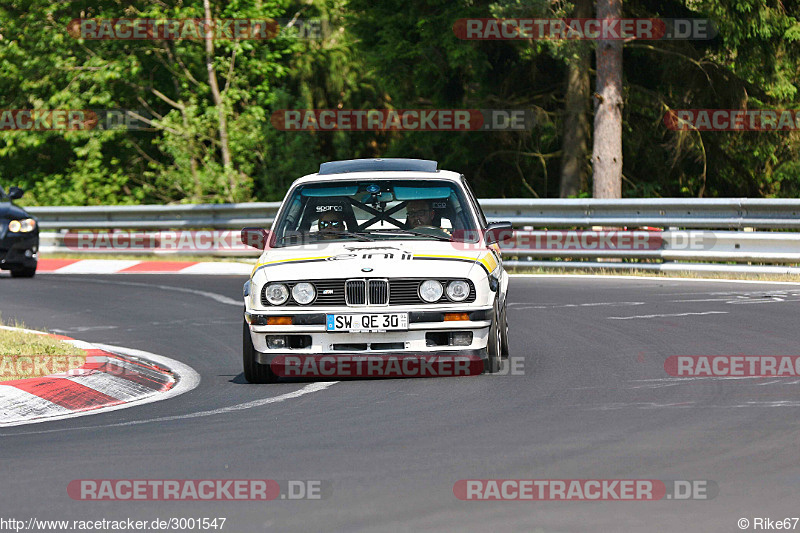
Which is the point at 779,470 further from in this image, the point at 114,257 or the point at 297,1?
the point at 297,1

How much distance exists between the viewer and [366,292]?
9.44 m

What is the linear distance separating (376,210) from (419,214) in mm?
413

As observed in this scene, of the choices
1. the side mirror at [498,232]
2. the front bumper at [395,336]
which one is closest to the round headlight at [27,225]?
the side mirror at [498,232]

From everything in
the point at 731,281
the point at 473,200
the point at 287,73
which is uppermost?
the point at 287,73

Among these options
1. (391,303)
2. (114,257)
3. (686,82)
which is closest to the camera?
(391,303)

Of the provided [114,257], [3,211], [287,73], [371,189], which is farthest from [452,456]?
[287,73]

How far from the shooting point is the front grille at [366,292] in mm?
9445

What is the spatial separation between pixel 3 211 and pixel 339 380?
11.7m

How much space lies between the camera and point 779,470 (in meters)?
6.10
